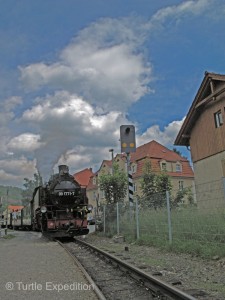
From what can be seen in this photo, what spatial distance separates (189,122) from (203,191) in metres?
13.3

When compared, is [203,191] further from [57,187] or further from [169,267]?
[57,187]

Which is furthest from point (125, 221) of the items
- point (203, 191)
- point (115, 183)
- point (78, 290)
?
point (115, 183)

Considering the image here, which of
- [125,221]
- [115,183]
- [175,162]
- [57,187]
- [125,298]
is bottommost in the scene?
[125,298]

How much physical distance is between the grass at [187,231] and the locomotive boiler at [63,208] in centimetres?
433

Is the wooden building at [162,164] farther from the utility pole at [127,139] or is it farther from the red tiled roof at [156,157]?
the utility pole at [127,139]

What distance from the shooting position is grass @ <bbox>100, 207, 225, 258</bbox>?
30.5 feet

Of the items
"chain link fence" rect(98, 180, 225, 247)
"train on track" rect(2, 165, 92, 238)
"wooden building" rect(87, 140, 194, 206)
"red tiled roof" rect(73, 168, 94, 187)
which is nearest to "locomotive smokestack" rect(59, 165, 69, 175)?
"train on track" rect(2, 165, 92, 238)

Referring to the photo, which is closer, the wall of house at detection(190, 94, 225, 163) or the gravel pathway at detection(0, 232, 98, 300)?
the gravel pathway at detection(0, 232, 98, 300)

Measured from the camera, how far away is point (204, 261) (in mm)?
8891

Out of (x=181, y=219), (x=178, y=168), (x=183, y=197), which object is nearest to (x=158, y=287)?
(x=181, y=219)

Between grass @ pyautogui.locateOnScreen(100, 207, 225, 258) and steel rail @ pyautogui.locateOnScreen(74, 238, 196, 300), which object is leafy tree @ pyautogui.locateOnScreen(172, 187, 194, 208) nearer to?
grass @ pyautogui.locateOnScreen(100, 207, 225, 258)

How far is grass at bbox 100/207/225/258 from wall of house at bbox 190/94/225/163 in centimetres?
834

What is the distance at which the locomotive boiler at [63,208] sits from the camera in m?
18.6

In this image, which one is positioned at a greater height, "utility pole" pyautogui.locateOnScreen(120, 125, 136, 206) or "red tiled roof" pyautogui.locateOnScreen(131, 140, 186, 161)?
"red tiled roof" pyautogui.locateOnScreen(131, 140, 186, 161)
